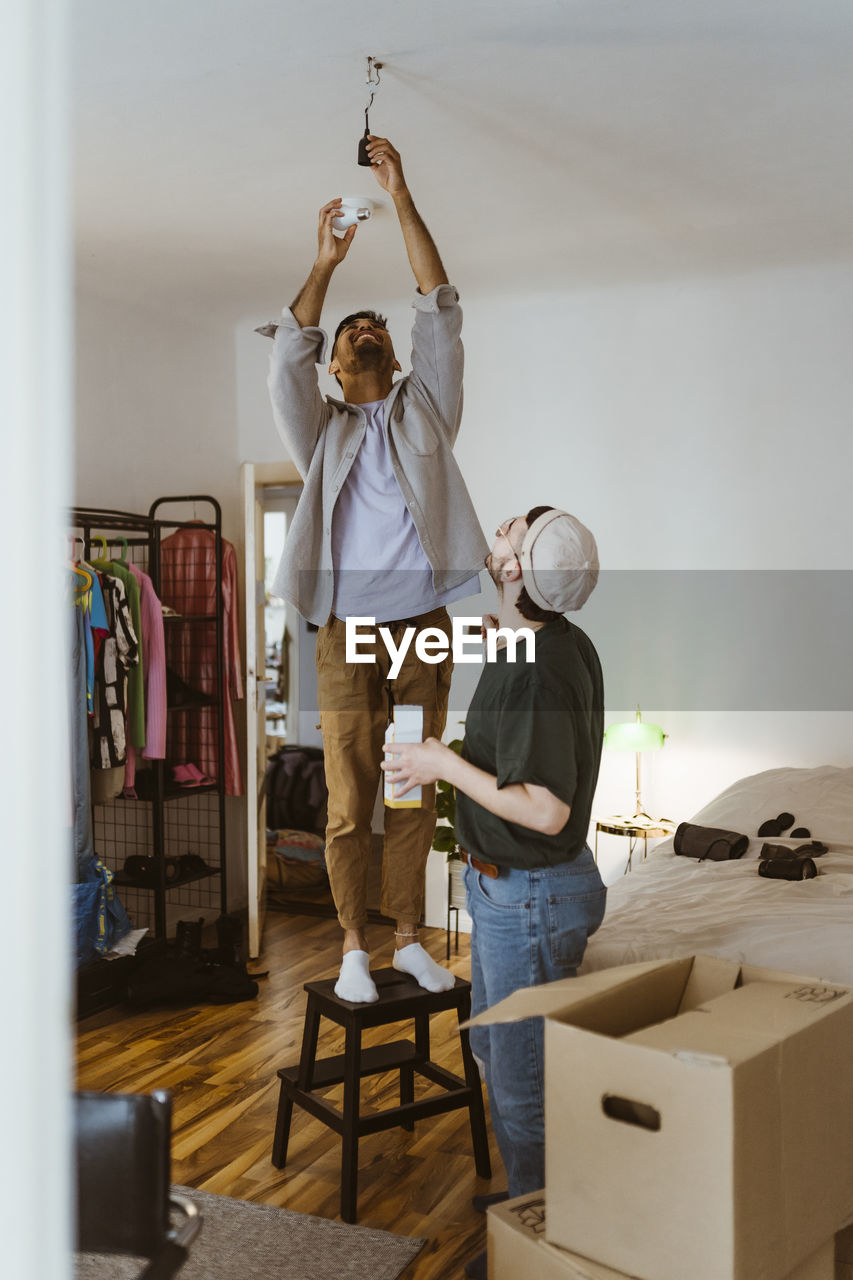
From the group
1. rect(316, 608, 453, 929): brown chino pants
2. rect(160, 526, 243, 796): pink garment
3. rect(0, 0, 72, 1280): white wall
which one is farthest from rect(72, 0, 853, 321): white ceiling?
rect(0, 0, 72, 1280): white wall

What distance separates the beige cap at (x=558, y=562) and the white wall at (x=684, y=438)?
8.80ft

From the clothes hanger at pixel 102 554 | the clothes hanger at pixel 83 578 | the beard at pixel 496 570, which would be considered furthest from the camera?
the clothes hanger at pixel 102 554

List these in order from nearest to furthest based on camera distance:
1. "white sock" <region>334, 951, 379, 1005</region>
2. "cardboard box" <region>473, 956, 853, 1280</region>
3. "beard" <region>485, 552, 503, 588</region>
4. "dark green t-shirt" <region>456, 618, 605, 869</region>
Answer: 1. "cardboard box" <region>473, 956, 853, 1280</region>
2. "dark green t-shirt" <region>456, 618, 605, 869</region>
3. "beard" <region>485, 552, 503, 588</region>
4. "white sock" <region>334, 951, 379, 1005</region>

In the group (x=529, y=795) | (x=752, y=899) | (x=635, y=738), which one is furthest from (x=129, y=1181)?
(x=635, y=738)

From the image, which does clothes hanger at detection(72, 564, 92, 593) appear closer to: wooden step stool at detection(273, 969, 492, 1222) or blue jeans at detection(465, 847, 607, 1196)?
wooden step stool at detection(273, 969, 492, 1222)

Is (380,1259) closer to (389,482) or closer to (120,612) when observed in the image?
(389,482)

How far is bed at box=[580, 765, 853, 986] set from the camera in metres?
2.38

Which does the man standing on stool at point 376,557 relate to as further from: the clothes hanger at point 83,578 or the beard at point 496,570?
the clothes hanger at point 83,578

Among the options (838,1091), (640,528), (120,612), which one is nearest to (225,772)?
(120,612)

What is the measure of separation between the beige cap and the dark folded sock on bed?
1698 mm

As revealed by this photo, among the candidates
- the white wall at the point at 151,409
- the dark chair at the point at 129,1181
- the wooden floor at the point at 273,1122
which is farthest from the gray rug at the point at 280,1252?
the white wall at the point at 151,409

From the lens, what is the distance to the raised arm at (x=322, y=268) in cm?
222

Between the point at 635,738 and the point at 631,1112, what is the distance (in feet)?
9.00

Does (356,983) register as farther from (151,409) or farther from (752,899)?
(151,409)
